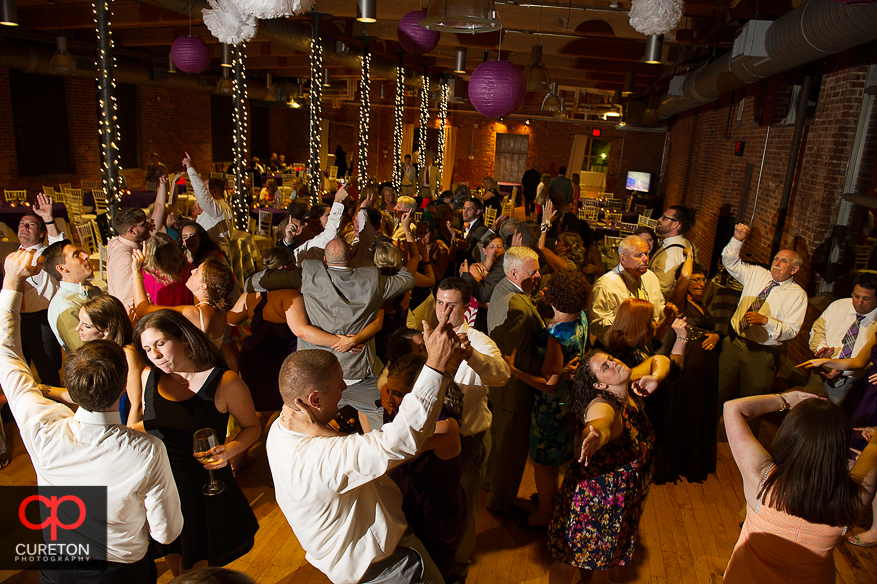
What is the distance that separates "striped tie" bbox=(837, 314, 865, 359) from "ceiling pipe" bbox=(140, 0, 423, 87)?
767 cm

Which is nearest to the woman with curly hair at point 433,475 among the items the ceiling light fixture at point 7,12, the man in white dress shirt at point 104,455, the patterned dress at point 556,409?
the man in white dress shirt at point 104,455

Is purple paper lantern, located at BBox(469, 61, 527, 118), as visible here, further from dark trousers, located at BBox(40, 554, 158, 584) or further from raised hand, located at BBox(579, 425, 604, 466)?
dark trousers, located at BBox(40, 554, 158, 584)

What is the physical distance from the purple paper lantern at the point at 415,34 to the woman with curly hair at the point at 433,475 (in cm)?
407

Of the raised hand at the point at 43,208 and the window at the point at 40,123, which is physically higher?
the window at the point at 40,123

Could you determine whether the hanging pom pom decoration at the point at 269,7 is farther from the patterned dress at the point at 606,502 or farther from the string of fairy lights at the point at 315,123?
the string of fairy lights at the point at 315,123

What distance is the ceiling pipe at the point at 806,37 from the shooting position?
3143 mm

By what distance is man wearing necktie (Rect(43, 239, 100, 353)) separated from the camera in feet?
9.16

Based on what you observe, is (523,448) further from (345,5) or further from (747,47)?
(345,5)

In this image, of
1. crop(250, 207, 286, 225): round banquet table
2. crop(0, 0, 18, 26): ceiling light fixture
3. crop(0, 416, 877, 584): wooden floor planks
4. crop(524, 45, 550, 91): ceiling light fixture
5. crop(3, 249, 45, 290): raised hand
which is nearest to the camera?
crop(3, 249, 45, 290): raised hand

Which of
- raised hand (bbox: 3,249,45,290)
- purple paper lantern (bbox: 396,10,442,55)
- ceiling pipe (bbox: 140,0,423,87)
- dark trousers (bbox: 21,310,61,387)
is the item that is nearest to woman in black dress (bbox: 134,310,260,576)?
raised hand (bbox: 3,249,45,290)

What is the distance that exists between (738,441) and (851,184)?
3.72 metres

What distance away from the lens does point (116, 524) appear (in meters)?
1.62

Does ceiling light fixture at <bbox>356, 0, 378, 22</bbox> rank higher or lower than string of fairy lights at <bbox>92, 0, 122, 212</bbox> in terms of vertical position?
higher

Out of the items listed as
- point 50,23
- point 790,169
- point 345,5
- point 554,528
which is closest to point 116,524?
point 554,528
